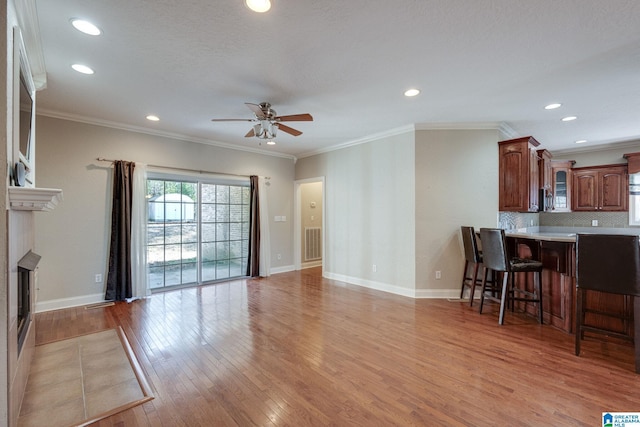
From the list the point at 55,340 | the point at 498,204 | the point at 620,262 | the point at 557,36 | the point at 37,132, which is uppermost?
the point at 557,36

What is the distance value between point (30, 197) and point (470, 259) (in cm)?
479

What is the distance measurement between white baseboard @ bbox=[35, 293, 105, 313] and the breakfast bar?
20.2 ft

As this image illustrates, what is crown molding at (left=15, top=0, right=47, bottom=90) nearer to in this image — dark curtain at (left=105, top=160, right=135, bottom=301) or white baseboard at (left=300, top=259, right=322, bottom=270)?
dark curtain at (left=105, top=160, right=135, bottom=301)

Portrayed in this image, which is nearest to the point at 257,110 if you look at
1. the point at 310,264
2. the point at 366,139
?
the point at 366,139

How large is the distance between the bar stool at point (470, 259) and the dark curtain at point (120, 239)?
17.0ft

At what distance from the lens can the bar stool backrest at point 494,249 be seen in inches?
135

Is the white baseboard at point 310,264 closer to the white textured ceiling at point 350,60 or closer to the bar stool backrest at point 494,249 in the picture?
the white textured ceiling at point 350,60

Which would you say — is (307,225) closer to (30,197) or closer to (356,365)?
(356,365)

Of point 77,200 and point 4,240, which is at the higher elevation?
point 77,200

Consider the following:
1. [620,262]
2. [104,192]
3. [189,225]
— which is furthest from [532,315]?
[104,192]

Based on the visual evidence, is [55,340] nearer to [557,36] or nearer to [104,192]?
[104,192]

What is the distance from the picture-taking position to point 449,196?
4500 millimetres

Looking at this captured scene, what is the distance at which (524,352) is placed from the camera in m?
2.71

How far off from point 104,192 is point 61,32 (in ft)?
8.96
